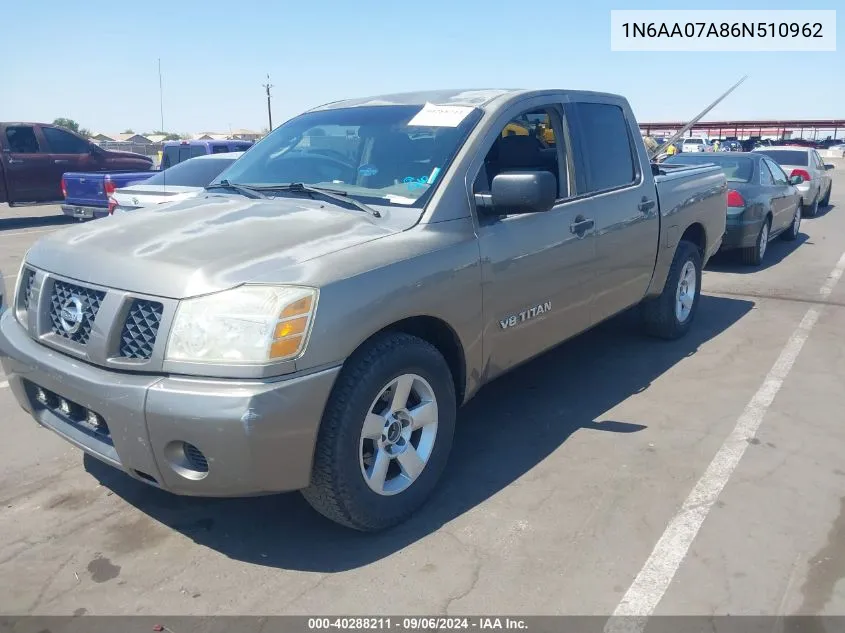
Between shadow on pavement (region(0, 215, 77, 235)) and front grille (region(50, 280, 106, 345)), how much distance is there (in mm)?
12742

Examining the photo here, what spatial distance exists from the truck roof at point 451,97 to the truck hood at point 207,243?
0.97 metres

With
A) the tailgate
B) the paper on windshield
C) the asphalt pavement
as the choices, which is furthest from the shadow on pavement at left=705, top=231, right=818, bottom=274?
the tailgate

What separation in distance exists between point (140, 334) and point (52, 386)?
554mm

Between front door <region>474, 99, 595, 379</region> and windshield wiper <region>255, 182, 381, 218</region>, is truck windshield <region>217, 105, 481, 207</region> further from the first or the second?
front door <region>474, 99, 595, 379</region>

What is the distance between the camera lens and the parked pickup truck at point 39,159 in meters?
14.4

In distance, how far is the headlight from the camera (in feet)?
8.59

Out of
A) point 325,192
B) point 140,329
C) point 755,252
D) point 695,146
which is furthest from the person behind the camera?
point 695,146

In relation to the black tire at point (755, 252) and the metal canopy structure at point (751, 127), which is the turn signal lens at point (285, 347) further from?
the metal canopy structure at point (751, 127)

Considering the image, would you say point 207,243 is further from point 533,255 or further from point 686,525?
point 686,525

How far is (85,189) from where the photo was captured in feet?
38.9

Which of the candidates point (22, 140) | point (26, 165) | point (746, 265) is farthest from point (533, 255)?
point (22, 140)

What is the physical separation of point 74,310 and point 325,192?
1336 millimetres

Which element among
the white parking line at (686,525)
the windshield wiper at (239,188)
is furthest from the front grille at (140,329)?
the white parking line at (686,525)

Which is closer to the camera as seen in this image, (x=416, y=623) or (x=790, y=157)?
(x=416, y=623)
